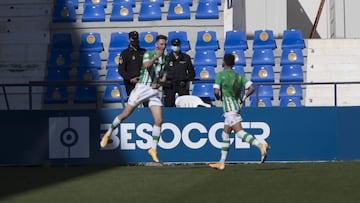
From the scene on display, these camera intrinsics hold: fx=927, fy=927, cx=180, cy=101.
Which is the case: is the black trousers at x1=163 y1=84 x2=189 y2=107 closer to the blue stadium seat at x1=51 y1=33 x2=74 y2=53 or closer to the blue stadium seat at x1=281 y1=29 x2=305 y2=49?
the blue stadium seat at x1=281 y1=29 x2=305 y2=49

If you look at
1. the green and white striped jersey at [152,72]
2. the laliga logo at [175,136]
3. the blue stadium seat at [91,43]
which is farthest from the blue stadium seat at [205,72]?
the green and white striped jersey at [152,72]

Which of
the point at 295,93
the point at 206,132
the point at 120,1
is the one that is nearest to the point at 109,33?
the point at 120,1

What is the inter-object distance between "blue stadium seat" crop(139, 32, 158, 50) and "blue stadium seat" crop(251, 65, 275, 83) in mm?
2728

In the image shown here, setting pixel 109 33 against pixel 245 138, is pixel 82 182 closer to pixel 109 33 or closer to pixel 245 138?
pixel 245 138

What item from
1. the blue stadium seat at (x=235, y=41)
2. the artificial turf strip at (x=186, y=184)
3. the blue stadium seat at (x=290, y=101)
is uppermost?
the blue stadium seat at (x=235, y=41)

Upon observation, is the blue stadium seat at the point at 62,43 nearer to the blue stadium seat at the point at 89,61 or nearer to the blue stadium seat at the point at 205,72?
the blue stadium seat at the point at 89,61

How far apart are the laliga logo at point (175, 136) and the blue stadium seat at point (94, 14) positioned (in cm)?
779

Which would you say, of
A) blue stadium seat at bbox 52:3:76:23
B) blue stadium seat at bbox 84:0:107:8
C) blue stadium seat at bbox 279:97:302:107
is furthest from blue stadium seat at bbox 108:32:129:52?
blue stadium seat at bbox 279:97:302:107

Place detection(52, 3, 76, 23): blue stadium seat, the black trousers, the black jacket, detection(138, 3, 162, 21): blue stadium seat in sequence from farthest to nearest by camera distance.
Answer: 1. detection(52, 3, 76, 23): blue stadium seat
2. detection(138, 3, 162, 21): blue stadium seat
3. the black trousers
4. the black jacket

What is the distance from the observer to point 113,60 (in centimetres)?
2356

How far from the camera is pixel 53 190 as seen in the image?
39.8 ft

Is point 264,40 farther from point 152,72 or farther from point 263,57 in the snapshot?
point 152,72

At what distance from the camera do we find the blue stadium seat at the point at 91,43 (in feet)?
78.7

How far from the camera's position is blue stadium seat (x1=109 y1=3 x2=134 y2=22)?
24672mm
